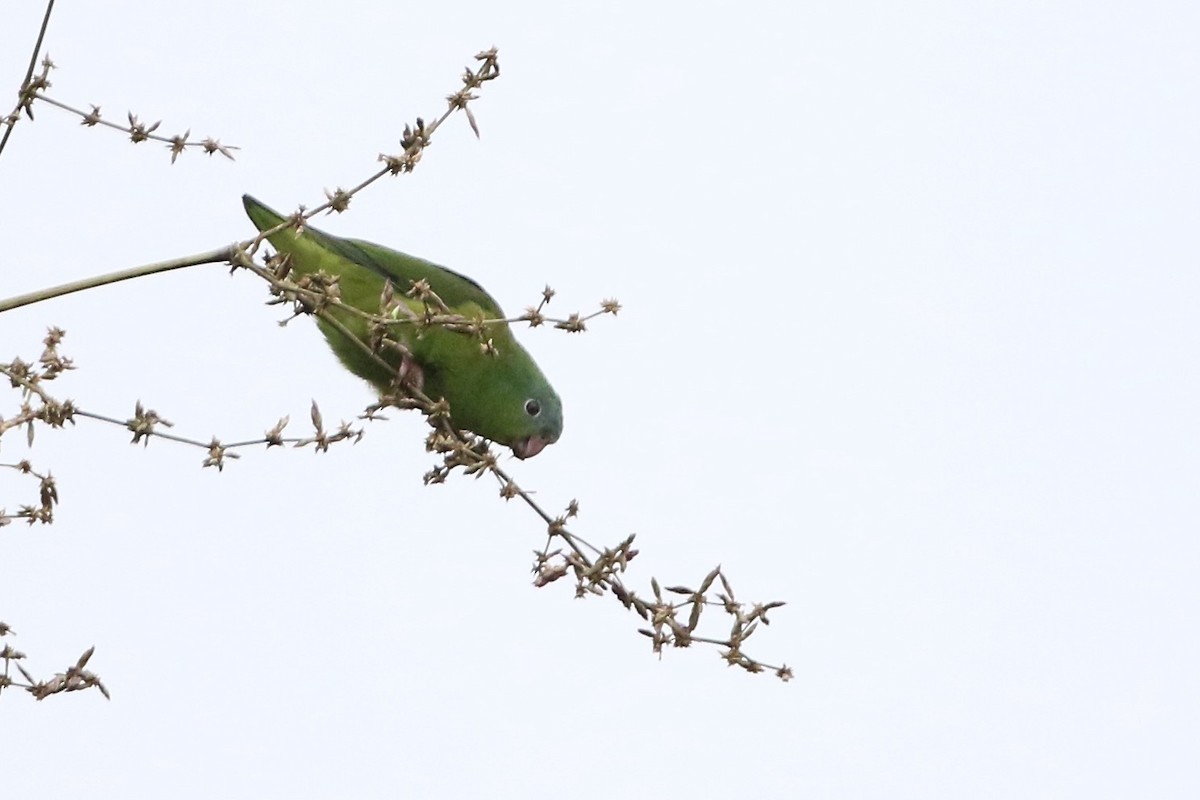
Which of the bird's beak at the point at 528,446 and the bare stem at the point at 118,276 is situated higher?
the bird's beak at the point at 528,446

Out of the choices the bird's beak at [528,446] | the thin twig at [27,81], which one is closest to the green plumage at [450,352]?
the bird's beak at [528,446]

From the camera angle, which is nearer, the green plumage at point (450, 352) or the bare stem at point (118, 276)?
the bare stem at point (118, 276)

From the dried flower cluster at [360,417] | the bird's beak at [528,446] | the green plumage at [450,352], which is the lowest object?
the dried flower cluster at [360,417]

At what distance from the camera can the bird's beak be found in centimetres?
528

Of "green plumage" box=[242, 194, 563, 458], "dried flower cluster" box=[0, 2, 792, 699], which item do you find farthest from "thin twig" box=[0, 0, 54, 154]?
"green plumage" box=[242, 194, 563, 458]

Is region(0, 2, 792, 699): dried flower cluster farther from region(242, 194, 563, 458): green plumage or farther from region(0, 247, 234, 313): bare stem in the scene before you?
region(242, 194, 563, 458): green plumage

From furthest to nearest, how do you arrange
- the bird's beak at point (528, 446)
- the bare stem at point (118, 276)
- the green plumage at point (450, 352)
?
the bird's beak at point (528, 446)
the green plumage at point (450, 352)
the bare stem at point (118, 276)

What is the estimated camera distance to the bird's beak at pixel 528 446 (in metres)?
5.28

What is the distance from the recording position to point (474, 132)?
10.3ft

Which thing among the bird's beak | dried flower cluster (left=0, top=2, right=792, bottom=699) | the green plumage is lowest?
dried flower cluster (left=0, top=2, right=792, bottom=699)

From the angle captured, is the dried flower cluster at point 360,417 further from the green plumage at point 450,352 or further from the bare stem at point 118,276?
the green plumage at point 450,352

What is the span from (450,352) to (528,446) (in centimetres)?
57

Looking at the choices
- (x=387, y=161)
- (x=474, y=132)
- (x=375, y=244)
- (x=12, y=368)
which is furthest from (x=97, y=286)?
(x=375, y=244)

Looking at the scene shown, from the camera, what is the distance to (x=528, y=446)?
5301mm
